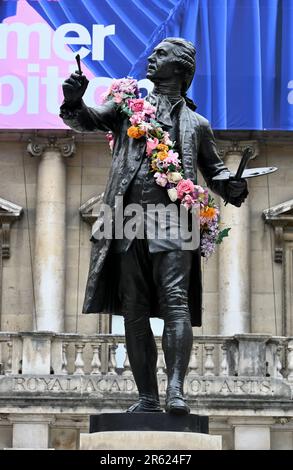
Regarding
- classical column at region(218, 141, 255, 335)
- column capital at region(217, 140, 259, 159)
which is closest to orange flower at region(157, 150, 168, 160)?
classical column at region(218, 141, 255, 335)

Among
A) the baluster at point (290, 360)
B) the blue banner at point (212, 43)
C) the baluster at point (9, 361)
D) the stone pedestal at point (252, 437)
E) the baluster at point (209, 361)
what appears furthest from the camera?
the blue banner at point (212, 43)

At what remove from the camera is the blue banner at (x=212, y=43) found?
27.8 meters

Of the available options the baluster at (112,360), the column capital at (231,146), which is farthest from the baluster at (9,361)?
the column capital at (231,146)

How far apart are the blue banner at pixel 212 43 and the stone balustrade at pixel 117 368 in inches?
152

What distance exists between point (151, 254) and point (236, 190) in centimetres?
78

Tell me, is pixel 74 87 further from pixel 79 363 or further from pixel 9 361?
pixel 9 361

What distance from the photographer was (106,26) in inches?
1121

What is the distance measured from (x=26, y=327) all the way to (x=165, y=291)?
59.1 ft

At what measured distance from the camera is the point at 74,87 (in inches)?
427

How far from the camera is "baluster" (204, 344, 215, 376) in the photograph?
84.3 ft

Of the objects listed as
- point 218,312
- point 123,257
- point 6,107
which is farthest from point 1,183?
point 123,257

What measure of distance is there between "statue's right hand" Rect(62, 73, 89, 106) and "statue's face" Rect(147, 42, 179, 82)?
0.60 m

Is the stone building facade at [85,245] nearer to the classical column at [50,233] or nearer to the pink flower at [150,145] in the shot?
the classical column at [50,233]

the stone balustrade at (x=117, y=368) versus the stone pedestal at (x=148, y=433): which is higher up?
the stone balustrade at (x=117, y=368)
